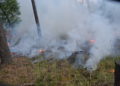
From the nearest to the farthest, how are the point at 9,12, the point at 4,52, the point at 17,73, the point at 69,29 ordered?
the point at 17,73 < the point at 4,52 < the point at 9,12 < the point at 69,29

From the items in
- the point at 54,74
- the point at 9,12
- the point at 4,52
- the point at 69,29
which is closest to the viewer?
the point at 54,74

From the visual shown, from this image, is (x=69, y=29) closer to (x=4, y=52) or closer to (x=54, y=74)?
(x=4, y=52)

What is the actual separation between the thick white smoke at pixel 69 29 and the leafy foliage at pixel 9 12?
2.53 feet

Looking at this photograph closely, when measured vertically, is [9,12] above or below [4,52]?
above

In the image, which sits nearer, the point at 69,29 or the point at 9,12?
the point at 9,12

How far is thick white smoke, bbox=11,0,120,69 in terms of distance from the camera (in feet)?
23.4

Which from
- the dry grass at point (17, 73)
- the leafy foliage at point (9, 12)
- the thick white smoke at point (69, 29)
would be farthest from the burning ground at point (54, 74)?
the leafy foliage at point (9, 12)

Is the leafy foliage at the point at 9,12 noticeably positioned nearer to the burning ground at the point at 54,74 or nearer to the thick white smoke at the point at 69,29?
the thick white smoke at the point at 69,29

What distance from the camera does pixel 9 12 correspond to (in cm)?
1027

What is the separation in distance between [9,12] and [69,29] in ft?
9.95

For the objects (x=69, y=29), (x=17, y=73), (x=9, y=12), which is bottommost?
(x=17, y=73)

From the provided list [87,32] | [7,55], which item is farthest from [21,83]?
[87,32]

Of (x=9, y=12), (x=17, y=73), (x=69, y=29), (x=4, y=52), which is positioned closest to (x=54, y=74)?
(x=17, y=73)

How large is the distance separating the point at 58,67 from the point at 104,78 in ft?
4.62
